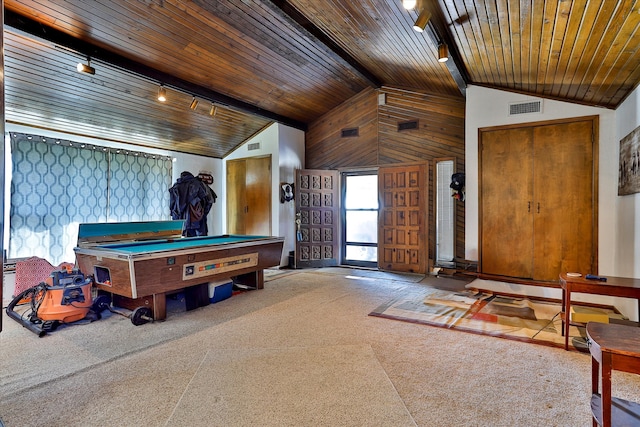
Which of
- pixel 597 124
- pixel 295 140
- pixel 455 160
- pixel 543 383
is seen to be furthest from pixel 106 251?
pixel 597 124

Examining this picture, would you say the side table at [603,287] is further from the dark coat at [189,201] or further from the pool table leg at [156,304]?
the dark coat at [189,201]

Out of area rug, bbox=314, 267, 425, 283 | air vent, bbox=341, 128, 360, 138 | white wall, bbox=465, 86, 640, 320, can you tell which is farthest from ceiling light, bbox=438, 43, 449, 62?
area rug, bbox=314, 267, 425, 283

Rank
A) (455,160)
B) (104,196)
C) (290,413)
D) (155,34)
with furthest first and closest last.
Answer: (455,160), (104,196), (155,34), (290,413)

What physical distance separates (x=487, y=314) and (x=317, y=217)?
395 centimetres

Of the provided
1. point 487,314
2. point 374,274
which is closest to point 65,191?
point 374,274

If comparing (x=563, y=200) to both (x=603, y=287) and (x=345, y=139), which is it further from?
(x=345, y=139)

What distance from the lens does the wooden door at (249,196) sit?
23.0ft

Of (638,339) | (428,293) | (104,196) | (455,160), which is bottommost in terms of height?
(428,293)

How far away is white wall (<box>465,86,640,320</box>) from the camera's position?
3564 mm

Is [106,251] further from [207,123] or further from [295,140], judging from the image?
[295,140]

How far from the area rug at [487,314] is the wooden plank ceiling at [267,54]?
2548 millimetres

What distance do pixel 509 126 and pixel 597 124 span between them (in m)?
1.00

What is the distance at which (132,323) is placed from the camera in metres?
3.52

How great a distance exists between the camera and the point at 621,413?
1.55m
